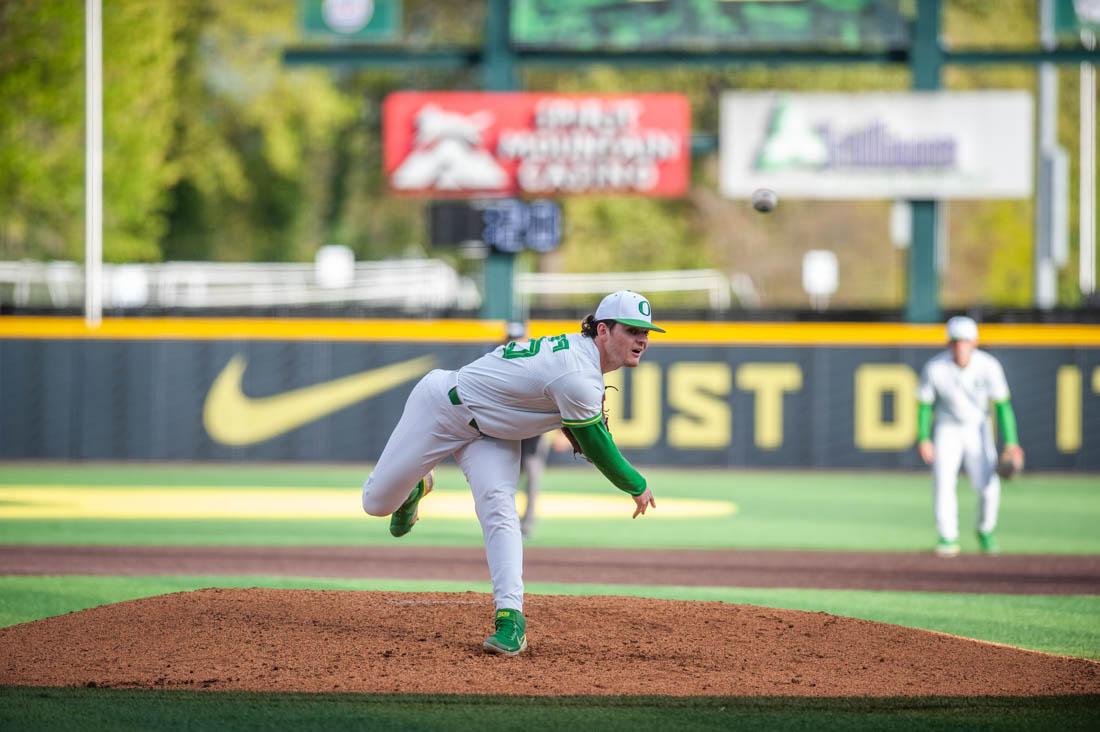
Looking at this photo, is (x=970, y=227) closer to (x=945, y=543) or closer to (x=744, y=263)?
(x=744, y=263)

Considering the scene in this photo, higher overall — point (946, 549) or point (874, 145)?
point (874, 145)

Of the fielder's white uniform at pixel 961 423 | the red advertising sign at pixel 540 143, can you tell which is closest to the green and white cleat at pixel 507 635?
the fielder's white uniform at pixel 961 423

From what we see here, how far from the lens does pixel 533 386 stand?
6895mm

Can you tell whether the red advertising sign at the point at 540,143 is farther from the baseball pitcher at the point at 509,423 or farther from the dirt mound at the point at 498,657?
the baseball pitcher at the point at 509,423

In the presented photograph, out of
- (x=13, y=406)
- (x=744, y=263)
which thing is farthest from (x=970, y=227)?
A: (x=13, y=406)

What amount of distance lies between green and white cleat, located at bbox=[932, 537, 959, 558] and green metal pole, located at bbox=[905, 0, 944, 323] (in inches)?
347

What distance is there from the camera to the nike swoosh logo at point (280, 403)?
21.1 metres

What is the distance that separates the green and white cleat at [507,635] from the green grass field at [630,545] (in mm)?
737

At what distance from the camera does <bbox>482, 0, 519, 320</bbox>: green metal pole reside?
21203 millimetres

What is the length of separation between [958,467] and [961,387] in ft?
2.31

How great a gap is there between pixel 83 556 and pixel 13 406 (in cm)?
993

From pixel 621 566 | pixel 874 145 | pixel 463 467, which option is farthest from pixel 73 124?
pixel 463 467

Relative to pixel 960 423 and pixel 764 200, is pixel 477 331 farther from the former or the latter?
pixel 960 423

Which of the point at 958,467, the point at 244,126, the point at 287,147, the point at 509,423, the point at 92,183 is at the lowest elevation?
the point at 958,467
